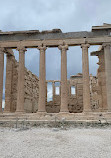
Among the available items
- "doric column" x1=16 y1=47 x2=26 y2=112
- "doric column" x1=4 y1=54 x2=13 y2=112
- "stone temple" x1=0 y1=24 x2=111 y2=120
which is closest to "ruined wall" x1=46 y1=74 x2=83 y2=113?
"stone temple" x1=0 y1=24 x2=111 y2=120

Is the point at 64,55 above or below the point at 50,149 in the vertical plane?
above

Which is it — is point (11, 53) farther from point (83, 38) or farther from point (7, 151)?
point (7, 151)

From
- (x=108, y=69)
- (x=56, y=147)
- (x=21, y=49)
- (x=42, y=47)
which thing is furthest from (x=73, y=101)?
(x=56, y=147)

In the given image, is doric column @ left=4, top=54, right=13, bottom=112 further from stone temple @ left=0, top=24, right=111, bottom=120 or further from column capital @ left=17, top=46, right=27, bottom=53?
column capital @ left=17, top=46, right=27, bottom=53

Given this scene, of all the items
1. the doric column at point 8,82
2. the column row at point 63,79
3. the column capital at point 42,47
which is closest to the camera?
the column row at point 63,79

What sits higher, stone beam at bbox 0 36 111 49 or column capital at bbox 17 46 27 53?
stone beam at bbox 0 36 111 49

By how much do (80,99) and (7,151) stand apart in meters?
23.7

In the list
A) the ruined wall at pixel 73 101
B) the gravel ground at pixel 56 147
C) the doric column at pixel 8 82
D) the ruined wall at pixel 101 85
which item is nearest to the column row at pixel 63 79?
the doric column at pixel 8 82

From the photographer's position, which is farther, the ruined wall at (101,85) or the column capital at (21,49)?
the ruined wall at (101,85)

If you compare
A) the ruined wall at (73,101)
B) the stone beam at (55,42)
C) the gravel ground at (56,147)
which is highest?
the stone beam at (55,42)

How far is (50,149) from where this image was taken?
7461 mm

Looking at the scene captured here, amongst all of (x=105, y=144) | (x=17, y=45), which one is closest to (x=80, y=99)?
(x=17, y=45)

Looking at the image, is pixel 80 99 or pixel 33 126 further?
pixel 80 99

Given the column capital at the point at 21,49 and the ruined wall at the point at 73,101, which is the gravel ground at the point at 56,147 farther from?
the ruined wall at the point at 73,101
